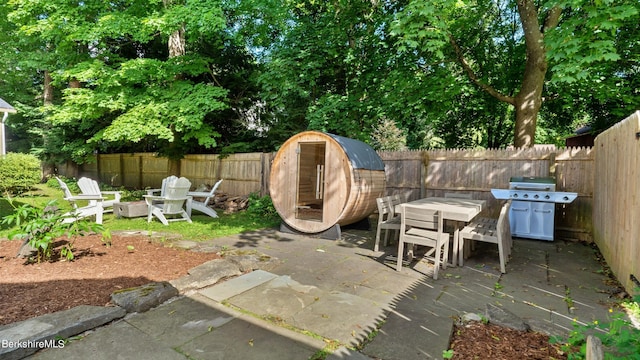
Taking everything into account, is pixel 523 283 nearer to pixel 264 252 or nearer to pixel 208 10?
pixel 264 252

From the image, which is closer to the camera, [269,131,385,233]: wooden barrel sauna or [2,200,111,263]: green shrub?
[2,200,111,263]: green shrub

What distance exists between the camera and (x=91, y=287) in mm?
3191

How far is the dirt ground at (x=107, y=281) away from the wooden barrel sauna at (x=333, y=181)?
2.42m

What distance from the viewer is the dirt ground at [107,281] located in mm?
2426

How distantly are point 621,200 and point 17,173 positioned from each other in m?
16.3

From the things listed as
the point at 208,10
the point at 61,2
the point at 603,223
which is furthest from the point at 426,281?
the point at 61,2

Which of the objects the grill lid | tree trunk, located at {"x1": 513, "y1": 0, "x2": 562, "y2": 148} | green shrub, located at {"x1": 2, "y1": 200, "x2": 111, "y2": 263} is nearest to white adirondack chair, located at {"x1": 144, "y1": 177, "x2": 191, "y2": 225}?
green shrub, located at {"x1": 2, "y1": 200, "x2": 111, "y2": 263}

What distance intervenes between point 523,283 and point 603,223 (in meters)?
2.43

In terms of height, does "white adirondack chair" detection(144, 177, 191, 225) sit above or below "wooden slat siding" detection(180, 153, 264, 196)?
below

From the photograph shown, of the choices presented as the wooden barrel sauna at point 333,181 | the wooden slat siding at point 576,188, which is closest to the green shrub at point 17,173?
the wooden barrel sauna at point 333,181

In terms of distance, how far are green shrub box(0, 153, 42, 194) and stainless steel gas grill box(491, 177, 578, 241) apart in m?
15.2

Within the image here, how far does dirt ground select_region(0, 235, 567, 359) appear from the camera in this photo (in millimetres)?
2426

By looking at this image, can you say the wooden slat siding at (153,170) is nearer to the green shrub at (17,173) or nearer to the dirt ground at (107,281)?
the green shrub at (17,173)

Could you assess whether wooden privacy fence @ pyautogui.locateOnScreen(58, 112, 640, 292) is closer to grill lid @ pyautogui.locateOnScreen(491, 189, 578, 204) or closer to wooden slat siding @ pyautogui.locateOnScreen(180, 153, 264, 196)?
wooden slat siding @ pyautogui.locateOnScreen(180, 153, 264, 196)
